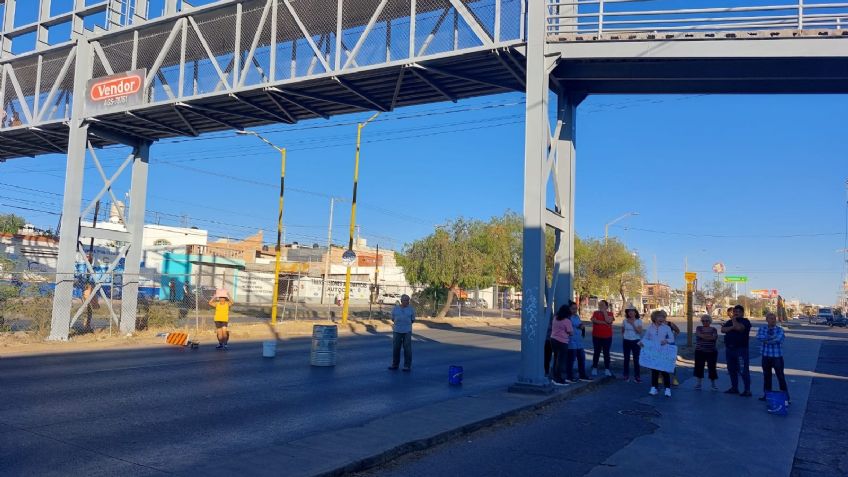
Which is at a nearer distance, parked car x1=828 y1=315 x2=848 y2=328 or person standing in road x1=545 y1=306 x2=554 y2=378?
person standing in road x1=545 y1=306 x2=554 y2=378

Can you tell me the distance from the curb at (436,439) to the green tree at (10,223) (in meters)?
64.2

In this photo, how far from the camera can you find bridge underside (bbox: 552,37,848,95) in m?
11.3

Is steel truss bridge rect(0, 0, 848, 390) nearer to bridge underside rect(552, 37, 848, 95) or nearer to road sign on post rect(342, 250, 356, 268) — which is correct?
bridge underside rect(552, 37, 848, 95)

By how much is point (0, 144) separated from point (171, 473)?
21.8 metres

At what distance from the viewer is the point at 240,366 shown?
604 inches

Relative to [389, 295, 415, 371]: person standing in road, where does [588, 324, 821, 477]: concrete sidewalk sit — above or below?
below

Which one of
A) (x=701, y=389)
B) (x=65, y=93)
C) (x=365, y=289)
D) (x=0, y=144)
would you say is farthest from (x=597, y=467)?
(x=365, y=289)

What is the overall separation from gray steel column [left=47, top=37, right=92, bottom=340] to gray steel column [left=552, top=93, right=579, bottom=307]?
46.7ft

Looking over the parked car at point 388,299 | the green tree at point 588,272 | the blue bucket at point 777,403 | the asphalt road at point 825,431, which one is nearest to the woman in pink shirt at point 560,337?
the blue bucket at point 777,403

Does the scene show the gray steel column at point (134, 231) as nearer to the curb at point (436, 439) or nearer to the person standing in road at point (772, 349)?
the curb at point (436, 439)

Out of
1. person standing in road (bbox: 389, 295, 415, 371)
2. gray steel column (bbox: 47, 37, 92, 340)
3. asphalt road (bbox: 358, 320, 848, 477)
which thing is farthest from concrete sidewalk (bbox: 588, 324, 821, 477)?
gray steel column (bbox: 47, 37, 92, 340)

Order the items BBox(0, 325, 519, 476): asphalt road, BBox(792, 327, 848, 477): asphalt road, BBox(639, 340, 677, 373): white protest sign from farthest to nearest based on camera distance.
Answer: BBox(639, 340, 677, 373): white protest sign → BBox(792, 327, 848, 477): asphalt road → BBox(0, 325, 519, 476): asphalt road

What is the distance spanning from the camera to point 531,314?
1180 centimetres

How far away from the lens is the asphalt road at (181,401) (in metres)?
7.11
